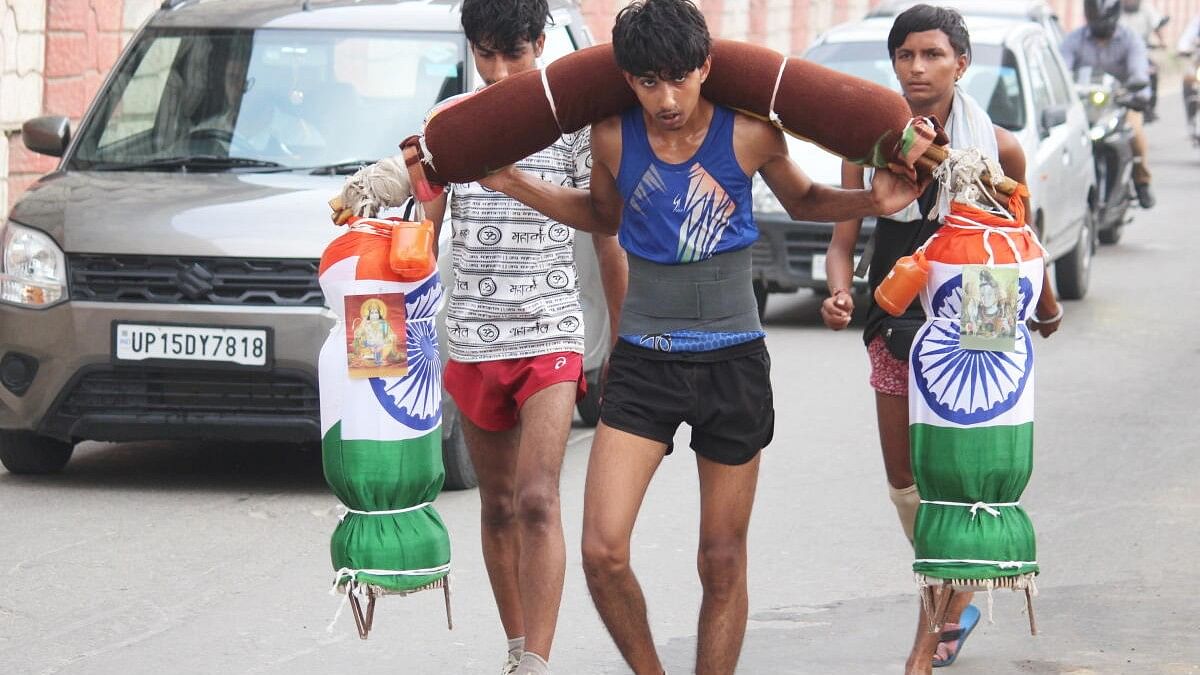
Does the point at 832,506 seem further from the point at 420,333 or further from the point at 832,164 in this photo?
the point at 832,164

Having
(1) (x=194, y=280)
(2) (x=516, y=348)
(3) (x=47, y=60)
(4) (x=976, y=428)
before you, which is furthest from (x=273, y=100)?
(3) (x=47, y=60)

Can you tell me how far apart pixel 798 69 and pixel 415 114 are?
3.86 meters

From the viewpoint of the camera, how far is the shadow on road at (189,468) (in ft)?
26.6

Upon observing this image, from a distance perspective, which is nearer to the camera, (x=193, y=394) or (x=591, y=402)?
(x=193, y=394)

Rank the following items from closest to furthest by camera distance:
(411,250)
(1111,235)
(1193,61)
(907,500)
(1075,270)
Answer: (411,250) → (907,500) → (1075,270) → (1111,235) → (1193,61)

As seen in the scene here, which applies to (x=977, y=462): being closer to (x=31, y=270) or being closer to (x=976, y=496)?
(x=976, y=496)

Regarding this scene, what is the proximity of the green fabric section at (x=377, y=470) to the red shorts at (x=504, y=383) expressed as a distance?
48cm

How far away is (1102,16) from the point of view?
57.5 ft

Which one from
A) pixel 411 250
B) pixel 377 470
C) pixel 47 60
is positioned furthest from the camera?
pixel 47 60

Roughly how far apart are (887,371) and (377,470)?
150cm

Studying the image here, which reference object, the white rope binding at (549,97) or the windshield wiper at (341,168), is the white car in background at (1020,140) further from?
the white rope binding at (549,97)

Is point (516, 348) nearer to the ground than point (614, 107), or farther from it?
nearer to the ground

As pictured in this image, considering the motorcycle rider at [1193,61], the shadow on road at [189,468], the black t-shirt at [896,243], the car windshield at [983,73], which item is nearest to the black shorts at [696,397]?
the black t-shirt at [896,243]

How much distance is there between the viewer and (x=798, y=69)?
4562mm
